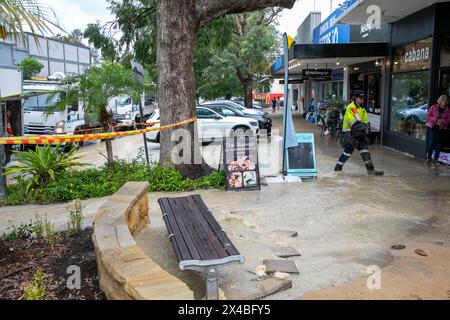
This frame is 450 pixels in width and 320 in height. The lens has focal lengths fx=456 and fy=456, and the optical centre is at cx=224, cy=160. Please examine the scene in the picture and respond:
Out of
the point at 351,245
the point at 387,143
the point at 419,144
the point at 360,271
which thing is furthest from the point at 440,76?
the point at 360,271

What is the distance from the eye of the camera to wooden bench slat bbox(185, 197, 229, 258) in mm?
3983

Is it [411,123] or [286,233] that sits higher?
[411,123]

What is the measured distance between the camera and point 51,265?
440 centimetres

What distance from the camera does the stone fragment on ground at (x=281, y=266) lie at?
15.5 feet

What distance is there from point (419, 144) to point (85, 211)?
29.3 feet

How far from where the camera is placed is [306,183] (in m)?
9.28

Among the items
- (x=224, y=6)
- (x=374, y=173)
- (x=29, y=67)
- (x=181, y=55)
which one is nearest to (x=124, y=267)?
(x=181, y=55)

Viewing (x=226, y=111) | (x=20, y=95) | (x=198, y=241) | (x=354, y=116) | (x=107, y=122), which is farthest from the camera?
(x=226, y=111)

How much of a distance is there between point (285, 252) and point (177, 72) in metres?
5.03

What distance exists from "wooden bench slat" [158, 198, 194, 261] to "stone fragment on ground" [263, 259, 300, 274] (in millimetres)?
1019

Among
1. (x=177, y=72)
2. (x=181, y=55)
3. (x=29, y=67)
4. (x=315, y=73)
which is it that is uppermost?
(x=29, y=67)

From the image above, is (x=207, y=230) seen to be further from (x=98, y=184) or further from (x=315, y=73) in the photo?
(x=315, y=73)
